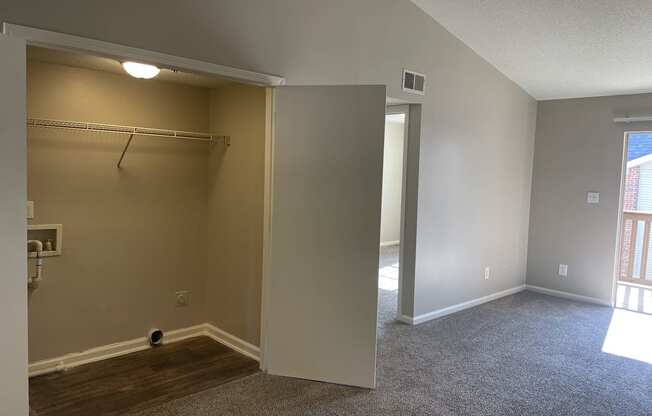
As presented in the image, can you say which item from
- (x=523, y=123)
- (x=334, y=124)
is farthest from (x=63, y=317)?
(x=523, y=123)

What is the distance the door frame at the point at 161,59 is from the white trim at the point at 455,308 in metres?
1.56

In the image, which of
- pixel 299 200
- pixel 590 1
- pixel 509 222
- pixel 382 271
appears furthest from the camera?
pixel 382 271

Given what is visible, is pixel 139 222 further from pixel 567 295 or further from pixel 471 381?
pixel 567 295

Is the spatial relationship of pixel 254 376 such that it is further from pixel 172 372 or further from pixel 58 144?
pixel 58 144

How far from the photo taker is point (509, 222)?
208 inches

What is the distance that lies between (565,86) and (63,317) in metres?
→ 5.02

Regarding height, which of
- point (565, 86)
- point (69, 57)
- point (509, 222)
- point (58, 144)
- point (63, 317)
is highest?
point (565, 86)

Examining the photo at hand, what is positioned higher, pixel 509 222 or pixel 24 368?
pixel 509 222

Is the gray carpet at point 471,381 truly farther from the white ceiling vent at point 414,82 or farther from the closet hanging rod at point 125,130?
the white ceiling vent at point 414,82

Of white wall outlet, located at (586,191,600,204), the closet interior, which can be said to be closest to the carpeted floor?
the closet interior

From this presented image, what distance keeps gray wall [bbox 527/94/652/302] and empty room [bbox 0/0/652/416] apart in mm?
296

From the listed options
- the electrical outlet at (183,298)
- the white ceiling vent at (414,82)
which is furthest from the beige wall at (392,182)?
the electrical outlet at (183,298)

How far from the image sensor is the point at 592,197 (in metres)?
5.07

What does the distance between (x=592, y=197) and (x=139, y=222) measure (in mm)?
4549
